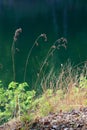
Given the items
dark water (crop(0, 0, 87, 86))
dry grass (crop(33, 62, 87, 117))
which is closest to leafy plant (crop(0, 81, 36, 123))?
dry grass (crop(33, 62, 87, 117))

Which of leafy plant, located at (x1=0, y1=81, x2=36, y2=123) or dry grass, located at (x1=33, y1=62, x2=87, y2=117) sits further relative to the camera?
leafy plant, located at (x1=0, y1=81, x2=36, y2=123)

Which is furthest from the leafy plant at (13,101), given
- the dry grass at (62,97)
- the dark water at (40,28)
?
the dark water at (40,28)

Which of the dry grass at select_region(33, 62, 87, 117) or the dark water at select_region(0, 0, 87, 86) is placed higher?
the dark water at select_region(0, 0, 87, 86)

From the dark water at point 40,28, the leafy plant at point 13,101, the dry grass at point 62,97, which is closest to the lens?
the dry grass at point 62,97

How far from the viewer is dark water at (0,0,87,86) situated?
17688 millimetres

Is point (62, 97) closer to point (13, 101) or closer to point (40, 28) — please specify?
point (13, 101)

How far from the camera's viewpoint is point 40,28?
3098cm

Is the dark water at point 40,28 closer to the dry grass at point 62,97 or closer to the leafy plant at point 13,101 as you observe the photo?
the dry grass at point 62,97

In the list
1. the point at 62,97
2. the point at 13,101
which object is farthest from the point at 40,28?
the point at 13,101

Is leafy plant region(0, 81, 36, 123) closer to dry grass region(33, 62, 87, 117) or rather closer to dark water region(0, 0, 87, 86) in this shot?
dry grass region(33, 62, 87, 117)

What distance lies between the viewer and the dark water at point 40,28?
17.7 m

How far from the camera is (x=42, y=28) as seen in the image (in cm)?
3089

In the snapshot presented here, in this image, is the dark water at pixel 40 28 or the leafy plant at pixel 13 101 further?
the dark water at pixel 40 28

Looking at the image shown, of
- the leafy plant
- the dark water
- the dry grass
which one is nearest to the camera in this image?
the dry grass
